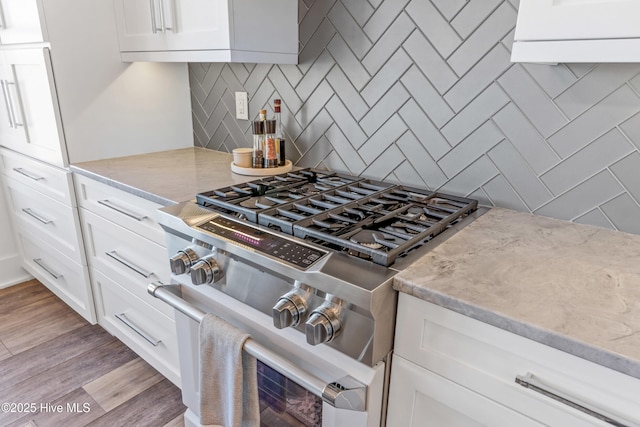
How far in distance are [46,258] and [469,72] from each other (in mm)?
2331

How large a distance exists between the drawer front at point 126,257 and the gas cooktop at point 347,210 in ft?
1.24

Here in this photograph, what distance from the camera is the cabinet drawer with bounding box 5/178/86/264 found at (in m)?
1.88

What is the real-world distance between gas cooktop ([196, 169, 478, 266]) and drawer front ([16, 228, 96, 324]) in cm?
113

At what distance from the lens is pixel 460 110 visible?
1.30 meters

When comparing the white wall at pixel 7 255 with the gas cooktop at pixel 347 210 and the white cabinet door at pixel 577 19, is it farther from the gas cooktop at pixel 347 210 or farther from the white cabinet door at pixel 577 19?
the white cabinet door at pixel 577 19

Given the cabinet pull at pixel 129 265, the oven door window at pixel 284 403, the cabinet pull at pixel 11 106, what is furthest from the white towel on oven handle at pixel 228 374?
the cabinet pull at pixel 11 106

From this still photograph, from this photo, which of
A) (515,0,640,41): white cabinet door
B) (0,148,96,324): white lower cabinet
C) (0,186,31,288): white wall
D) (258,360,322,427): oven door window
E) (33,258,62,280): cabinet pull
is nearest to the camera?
(515,0,640,41): white cabinet door

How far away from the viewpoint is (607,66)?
1.05 metres

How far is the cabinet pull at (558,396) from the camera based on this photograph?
0.66 meters

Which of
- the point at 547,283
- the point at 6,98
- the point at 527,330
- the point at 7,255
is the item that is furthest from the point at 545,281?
the point at 7,255

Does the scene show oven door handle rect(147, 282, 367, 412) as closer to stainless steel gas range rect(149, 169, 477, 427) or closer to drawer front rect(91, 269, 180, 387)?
stainless steel gas range rect(149, 169, 477, 427)

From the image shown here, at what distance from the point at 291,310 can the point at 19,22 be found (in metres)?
1.82

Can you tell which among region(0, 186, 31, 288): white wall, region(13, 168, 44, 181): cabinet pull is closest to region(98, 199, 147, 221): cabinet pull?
region(13, 168, 44, 181): cabinet pull

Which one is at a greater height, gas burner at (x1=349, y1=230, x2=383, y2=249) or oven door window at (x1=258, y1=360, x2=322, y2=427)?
gas burner at (x1=349, y1=230, x2=383, y2=249)
